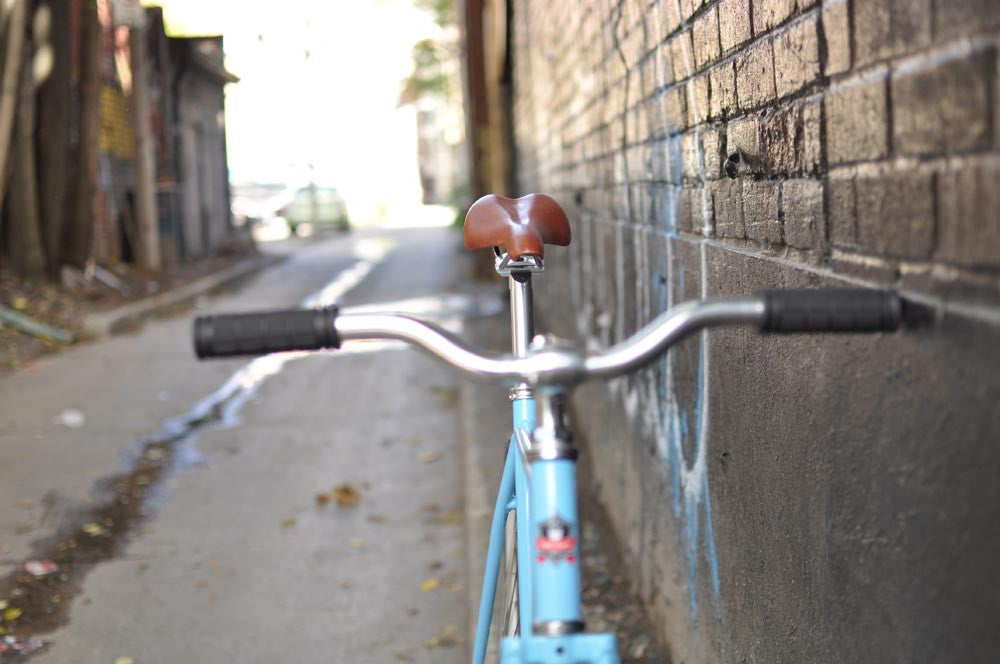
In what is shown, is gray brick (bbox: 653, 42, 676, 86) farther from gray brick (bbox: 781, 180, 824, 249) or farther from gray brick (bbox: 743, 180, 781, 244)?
gray brick (bbox: 781, 180, 824, 249)

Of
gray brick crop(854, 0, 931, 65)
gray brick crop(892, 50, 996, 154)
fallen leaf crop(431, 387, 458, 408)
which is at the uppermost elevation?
gray brick crop(854, 0, 931, 65)

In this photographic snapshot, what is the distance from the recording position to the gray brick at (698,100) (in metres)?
2.77

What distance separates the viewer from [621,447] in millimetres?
4594

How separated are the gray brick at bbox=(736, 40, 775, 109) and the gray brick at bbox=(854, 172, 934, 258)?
537 millimetres

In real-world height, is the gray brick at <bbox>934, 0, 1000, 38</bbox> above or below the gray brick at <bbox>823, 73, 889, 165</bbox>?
above

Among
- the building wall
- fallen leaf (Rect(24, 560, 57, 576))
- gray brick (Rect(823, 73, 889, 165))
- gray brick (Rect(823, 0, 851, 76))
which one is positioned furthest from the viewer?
fallen leaf (Rect(24, 560, 57, 576))

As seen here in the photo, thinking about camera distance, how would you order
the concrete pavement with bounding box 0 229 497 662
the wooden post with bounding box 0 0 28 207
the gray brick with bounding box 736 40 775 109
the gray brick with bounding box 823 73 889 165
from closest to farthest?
1. the gray brick with bounding box 823 73 889 165
2. the gray brick with bounding box 736 40 775 109
3. the concrete pavement with bounding box 0 229 497 662
4. the wooden post with bounding box 0 0 28 207

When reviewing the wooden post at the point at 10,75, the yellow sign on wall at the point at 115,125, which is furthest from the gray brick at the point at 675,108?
the yellow sign on wall at the point at 115,125

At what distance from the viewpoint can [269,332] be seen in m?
1.63

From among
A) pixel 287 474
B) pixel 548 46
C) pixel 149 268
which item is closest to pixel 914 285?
pixel 287 474

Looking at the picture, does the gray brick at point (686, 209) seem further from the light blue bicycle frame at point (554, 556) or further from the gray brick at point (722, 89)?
the light blue bicycle frame at point (554, 556)

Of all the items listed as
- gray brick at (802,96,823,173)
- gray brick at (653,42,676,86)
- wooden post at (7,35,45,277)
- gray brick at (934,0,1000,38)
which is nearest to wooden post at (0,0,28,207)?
wooden post at (7,35,45,277)

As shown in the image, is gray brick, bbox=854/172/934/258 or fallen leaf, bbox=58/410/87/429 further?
fallen leaf, bbox=58/410/87/429

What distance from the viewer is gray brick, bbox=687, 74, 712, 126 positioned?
9.10ft
